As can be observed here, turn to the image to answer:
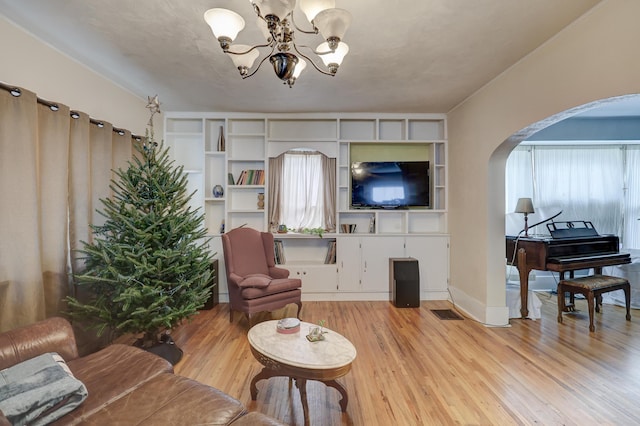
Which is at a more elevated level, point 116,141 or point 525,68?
point 525,68

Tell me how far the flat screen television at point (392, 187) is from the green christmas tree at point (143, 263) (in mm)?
2578

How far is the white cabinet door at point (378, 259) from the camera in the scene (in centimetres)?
416

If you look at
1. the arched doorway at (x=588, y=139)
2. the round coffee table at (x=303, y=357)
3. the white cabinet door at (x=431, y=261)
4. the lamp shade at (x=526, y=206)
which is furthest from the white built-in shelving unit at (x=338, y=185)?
the round coffee table at (x=303, y=357)

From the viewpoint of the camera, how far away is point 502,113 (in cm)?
298

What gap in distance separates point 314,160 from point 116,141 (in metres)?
2.49

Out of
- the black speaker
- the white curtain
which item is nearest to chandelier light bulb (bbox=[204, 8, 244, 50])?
the white curtain

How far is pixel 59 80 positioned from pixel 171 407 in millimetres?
2849

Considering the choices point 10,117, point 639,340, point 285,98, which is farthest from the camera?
point 285,98

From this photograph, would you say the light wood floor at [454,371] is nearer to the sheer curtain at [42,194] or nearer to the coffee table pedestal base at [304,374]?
the coffee table pedestal base at [304,374]

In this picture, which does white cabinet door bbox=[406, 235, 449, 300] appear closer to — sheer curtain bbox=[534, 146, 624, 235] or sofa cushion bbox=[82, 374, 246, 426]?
sheer curtain bbox=[534, 146, 624, 235]

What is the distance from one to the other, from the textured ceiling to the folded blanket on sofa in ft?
7.30

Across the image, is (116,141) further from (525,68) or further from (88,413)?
(525,68)

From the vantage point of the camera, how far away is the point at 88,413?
1295mm

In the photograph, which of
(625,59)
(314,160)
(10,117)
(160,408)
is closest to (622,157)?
(625,59)
